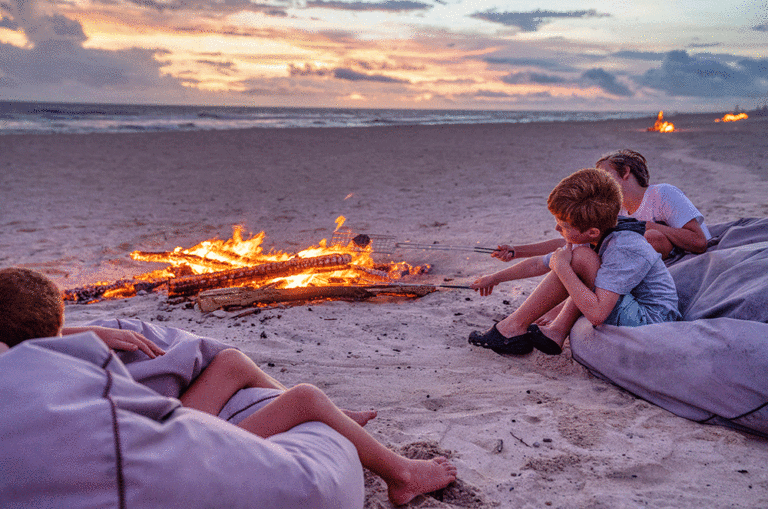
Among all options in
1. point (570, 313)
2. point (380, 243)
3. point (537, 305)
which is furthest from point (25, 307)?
point (380, 243)

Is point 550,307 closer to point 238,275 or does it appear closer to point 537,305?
point 537,305

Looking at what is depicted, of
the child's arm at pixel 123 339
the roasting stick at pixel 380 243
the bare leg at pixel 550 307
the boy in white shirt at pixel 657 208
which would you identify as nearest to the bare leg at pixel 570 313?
the bare leg at pixel 550 307

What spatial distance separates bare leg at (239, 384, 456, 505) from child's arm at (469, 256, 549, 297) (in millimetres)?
1863

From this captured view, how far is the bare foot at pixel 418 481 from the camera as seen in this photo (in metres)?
2.19

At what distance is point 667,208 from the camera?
4.04 meters

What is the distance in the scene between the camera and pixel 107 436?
129cm

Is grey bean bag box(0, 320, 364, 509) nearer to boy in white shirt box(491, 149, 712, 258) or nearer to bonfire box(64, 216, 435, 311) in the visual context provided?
bonfire box(64, 216, 435, 311)

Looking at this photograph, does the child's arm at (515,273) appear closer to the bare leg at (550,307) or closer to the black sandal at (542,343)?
the bare leg at (550,307)

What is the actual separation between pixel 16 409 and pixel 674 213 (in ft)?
13.7

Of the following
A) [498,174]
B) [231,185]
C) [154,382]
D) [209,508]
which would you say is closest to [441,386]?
[154,382]

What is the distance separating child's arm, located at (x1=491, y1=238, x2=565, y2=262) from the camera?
14.0ft

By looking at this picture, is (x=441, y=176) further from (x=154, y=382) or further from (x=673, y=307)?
(x=154, y=382)

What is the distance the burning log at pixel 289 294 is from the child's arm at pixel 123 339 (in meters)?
2.27

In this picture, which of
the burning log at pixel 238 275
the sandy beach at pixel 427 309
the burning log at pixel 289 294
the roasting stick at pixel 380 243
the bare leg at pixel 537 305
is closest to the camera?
the sandy beach at pixel 427 309
